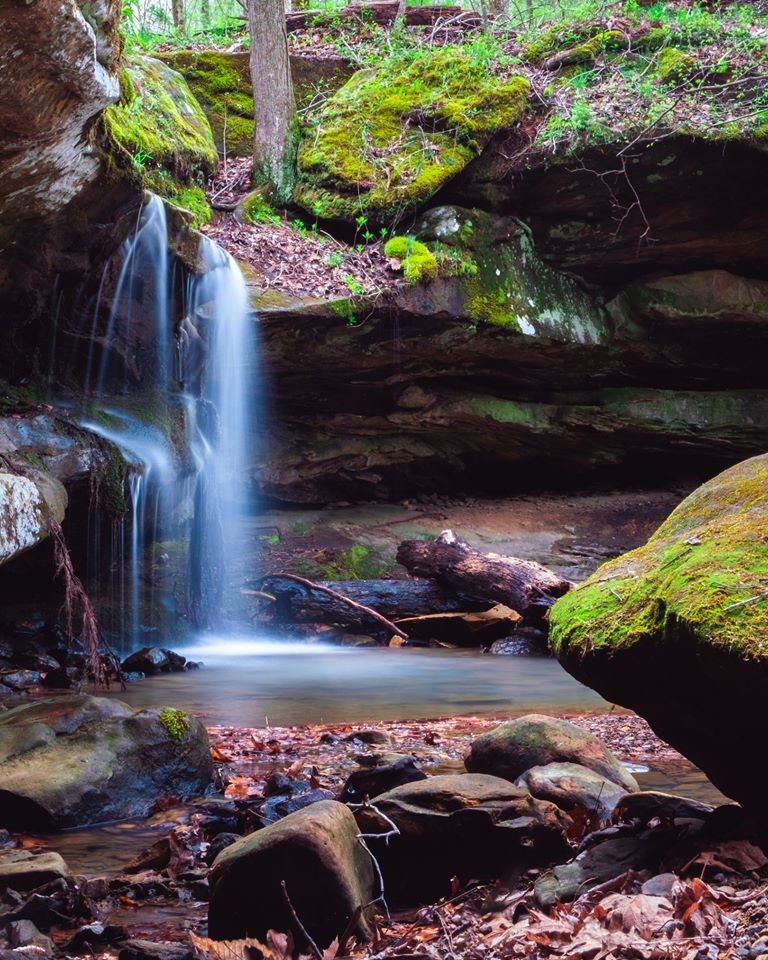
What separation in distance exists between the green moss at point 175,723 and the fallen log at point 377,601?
7.07m

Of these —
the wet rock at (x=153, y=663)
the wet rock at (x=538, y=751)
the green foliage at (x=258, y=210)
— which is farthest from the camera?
the green foliage at (x=258, y=210)

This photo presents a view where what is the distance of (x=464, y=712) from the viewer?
20.5 ft

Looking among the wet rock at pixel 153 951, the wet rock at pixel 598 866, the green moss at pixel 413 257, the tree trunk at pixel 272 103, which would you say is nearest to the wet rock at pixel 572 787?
the wet rock at pixel 598 866

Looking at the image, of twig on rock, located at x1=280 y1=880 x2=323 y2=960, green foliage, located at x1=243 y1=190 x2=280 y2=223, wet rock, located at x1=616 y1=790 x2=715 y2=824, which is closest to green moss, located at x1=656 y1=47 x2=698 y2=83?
green foliage, located at x1=243 y1=190 x2=280 y2=223

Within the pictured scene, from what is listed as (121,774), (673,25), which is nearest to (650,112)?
(673,25)

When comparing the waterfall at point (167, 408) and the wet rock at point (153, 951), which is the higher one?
the waterfall at point (167, 408)

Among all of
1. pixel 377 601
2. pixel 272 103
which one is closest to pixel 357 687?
pixel 377 601

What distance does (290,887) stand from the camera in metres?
2.40

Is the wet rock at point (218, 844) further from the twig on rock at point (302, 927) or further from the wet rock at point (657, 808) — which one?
the wet rock at point (657, 808)

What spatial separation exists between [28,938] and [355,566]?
35.3 ft

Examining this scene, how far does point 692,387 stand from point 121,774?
1327cm

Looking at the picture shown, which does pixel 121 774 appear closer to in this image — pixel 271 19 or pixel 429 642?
pixel 429 642

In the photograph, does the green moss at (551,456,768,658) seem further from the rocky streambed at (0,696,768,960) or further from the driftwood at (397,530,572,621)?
the driftwood at (397,530,572,621)

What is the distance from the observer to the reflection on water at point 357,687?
6328mm
